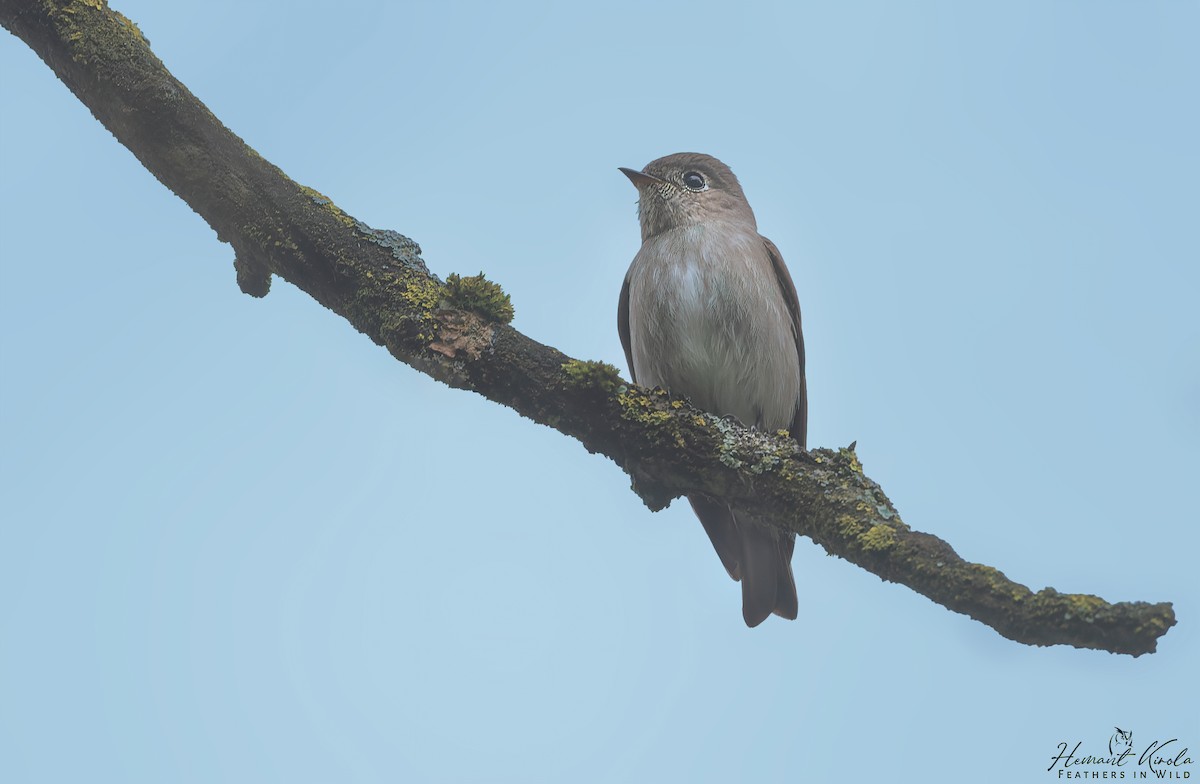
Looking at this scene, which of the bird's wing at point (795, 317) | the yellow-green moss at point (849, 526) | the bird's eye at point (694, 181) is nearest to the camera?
the yellow-green moss at point (849, 526)

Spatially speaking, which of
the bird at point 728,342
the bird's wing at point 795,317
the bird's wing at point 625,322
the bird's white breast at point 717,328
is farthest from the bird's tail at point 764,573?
the bird's wing at point 625,322

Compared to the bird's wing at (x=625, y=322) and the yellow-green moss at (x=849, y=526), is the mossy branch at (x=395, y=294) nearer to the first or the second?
the yellow-green moss at (x=849, y=526)

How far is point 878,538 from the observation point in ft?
13.4

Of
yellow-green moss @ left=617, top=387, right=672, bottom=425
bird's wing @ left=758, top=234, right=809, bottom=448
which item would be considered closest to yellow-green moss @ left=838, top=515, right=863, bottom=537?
yellow-green moss @ left=617, top=387, right=672, bottom=425

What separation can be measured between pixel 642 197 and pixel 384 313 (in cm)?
377

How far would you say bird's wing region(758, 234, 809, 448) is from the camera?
775 cm

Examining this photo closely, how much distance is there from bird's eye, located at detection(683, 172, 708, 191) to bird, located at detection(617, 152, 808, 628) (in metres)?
0.31

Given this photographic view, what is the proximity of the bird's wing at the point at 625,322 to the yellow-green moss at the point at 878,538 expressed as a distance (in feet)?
13.1

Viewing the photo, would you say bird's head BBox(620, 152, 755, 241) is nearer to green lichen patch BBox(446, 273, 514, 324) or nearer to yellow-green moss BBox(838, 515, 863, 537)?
green lichen patch BBox(446, 273, 514, 324)

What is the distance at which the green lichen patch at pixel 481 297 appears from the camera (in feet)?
15.7

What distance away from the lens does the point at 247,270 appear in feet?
16.5

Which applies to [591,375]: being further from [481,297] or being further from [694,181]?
[694,181]

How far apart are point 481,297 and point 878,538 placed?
1.98m

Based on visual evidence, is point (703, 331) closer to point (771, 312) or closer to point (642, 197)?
point (771, 312)
